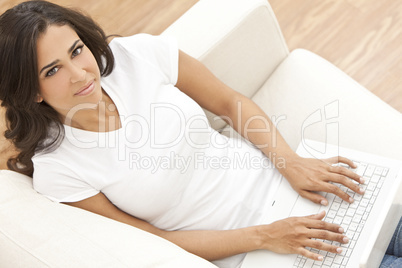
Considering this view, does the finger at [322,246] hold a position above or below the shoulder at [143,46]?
below

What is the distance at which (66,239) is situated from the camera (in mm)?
1130

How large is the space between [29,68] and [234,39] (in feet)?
2.01

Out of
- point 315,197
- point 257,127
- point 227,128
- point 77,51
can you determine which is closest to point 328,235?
point 315,197

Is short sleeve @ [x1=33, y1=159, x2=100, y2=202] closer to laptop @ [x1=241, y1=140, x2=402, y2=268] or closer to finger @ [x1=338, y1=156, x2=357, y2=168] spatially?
laptop @ [x1=241, y1=140, x2=402, y2=268]

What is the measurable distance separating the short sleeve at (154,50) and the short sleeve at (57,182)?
0.35 meters

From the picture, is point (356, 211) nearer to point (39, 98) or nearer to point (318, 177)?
point (318, 177)

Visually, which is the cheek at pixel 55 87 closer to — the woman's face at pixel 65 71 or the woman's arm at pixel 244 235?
the woman's face at pixel 65 71

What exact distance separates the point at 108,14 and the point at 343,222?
169 centimetres

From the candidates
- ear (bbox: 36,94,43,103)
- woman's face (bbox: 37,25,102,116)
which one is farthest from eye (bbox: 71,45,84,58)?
ear (bbox: 36,94,43,103)

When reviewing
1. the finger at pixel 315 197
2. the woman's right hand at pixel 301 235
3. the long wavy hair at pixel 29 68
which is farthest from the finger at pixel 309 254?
the long wavy hair at pixel 29 68

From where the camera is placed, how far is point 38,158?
125 centimetres

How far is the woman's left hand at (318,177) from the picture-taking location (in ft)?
4.32

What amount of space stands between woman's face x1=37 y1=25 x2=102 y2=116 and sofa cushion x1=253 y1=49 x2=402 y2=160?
22.5 inches

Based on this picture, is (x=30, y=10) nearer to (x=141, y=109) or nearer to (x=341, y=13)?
(x=141, y=109)
